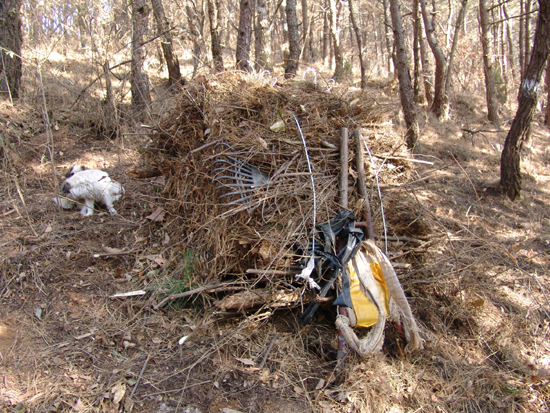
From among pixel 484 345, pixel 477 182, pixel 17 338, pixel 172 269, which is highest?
pixel 477 182

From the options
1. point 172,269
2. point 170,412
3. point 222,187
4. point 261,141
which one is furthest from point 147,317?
point 261,141

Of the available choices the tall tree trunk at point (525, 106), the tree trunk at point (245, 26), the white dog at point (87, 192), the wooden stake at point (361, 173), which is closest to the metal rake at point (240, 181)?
the wooden stake at point (361, 173)

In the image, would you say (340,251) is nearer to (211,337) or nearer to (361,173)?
(361,173)

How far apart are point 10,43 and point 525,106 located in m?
8.17

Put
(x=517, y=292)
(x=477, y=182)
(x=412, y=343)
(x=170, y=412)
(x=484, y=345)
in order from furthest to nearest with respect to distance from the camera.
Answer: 1. (x=477, y=182)
2. (x=517, y=292)
3. (x=484, y=345)
4. (x=412, y=343)
5. (x=170, y=412)

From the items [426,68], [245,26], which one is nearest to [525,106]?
[245,26]

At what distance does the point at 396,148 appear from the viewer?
3777 mm

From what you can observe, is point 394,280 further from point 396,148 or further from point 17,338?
point 17,338

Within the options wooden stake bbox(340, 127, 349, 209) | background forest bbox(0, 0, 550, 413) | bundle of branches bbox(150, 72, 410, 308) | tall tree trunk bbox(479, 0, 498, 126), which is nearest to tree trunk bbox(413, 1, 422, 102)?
tall tree trunk bbox(479, 0, 498, 126)

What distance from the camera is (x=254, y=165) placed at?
340 cm

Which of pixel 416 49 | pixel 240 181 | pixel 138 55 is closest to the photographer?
pixel 240 181

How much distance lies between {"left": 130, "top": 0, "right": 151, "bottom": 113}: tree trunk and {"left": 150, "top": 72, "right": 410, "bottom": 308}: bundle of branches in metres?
2.62

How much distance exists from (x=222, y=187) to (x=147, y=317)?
1353 mm

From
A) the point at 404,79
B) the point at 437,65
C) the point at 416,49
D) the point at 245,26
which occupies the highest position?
the point at 416,49
